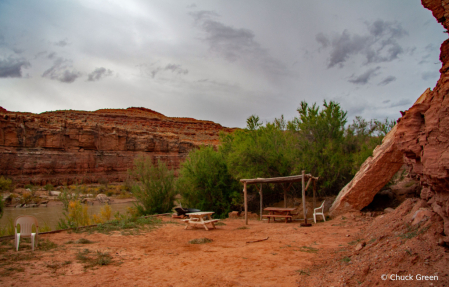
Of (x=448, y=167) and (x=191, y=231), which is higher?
(x=448, y=167)

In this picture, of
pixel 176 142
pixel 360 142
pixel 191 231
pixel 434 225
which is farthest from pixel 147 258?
pixel 176 142

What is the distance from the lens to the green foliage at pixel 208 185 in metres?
15.5

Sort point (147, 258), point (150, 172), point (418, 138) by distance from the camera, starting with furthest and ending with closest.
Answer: point (150, 172)
point (147, 258)
point (418, 138)

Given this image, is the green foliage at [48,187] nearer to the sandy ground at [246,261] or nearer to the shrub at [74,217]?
the shrub at [74,217]

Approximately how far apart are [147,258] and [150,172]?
30.0ft

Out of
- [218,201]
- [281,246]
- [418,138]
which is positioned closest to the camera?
[418,138]

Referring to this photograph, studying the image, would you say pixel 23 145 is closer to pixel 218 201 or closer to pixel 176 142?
pixel 176 142

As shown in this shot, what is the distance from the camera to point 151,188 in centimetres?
1445

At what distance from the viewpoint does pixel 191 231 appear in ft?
31.8

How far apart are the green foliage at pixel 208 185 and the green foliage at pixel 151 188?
1.24 metres

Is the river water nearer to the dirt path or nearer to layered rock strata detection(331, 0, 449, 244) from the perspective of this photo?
the dirt path

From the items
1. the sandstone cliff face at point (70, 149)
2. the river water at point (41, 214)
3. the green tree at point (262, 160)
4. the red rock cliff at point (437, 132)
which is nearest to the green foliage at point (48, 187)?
the sandstone cliff face at point (70, 149)

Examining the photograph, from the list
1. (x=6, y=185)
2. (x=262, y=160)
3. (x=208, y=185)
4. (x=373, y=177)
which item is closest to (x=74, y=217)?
(x=208, y=185)

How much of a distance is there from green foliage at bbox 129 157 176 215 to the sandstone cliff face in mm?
14597
